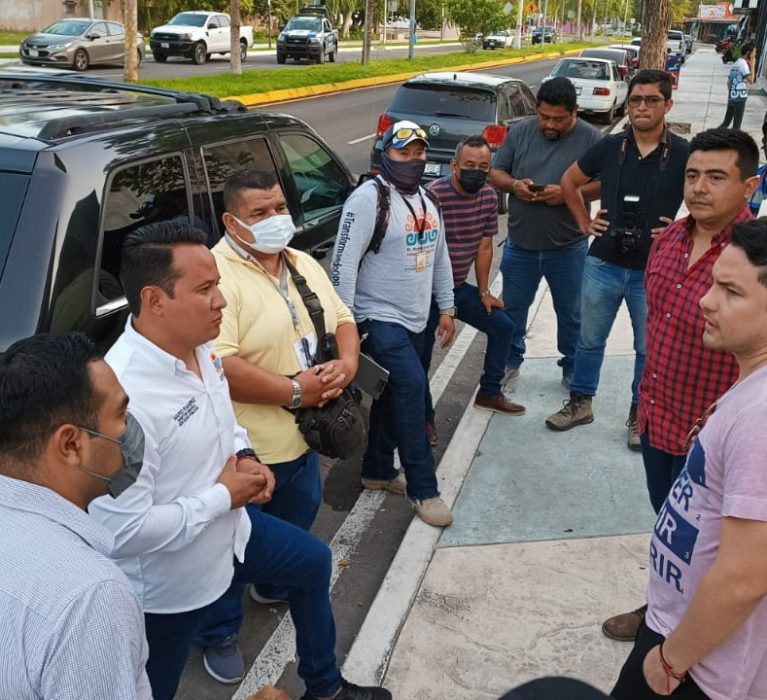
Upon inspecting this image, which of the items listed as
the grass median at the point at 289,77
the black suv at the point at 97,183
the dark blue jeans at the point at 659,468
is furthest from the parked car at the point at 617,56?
the dark blue jeans at the point at 659,468

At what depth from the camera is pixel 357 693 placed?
2.83m

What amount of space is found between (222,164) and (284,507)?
1767mm

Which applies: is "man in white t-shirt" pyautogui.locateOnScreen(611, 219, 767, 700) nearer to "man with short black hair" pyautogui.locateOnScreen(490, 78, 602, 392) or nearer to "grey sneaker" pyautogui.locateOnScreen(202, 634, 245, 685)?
"grey sneaker" pyautogui.locateOnScreen(202, 634, 245, 685)

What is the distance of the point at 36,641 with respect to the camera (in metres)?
1.29

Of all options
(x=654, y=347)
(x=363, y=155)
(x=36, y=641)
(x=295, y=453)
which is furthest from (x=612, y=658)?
(x=363, y=155)

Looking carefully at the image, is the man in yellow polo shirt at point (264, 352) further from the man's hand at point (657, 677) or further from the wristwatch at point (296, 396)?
the man's hand at point (657, 677)

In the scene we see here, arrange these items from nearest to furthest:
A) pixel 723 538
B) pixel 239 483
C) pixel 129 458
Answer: pixel 723 538, pixel 129 458, pixel 239 483

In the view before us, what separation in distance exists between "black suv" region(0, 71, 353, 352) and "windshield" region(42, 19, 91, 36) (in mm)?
23594

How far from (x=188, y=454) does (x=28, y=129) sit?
178 centimetres

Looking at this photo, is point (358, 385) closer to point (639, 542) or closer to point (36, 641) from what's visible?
point (639, 542)

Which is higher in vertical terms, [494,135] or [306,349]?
[306,349]

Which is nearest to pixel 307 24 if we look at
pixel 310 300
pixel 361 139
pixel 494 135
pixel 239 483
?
pixel 361 139

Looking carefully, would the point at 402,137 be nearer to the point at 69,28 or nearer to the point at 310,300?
the point at 310,300

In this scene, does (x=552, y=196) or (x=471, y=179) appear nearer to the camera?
(x=471, y=179)
